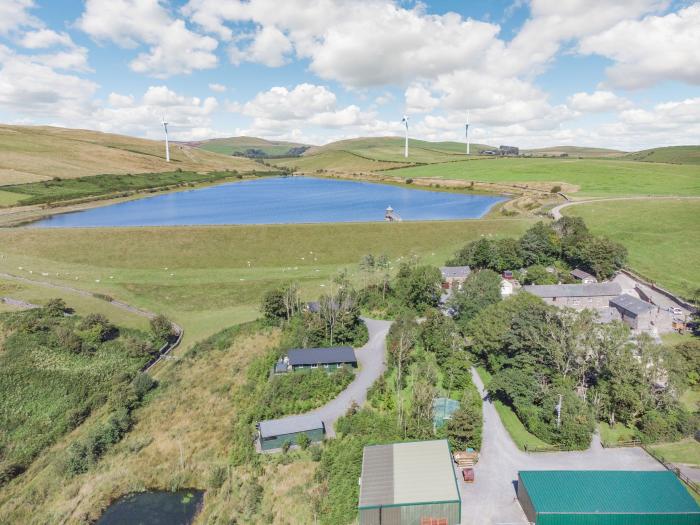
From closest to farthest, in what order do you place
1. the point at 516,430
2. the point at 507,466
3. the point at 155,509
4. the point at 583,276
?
the point at 507,466, the point at 155,509, the point at 516,430, the point at 583,276

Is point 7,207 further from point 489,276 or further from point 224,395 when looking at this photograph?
point 489,276

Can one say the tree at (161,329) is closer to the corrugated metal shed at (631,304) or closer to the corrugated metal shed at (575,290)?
the corrugated metal shed at (575,290)

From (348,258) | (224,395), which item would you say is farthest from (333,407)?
(348,258)

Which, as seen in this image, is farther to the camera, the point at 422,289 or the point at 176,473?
the point at 422,289

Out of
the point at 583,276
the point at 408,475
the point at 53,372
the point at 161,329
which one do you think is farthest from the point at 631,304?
the point at 53,372

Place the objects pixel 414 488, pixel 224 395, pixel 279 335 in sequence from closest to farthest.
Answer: pixel 414 488
pixel 224 395
pixel 279 335

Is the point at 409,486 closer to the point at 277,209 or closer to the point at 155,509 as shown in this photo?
the point at 155,509

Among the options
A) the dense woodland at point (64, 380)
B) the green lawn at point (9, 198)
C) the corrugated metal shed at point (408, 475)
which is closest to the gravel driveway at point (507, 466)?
the corrugated metal shed at point (408, 475)
